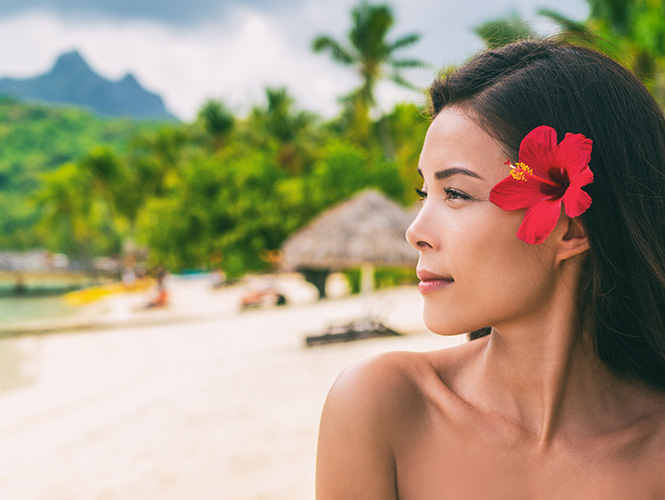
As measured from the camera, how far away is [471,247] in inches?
32.6

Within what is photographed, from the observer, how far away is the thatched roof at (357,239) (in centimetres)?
934

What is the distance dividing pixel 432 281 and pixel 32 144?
74008mm

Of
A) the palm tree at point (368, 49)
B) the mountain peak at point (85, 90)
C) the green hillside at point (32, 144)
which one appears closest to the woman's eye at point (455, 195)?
the palm tree at point (368, 49)

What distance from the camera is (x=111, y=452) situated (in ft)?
17.8

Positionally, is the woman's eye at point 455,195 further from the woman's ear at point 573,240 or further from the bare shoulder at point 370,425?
the bare shoulder at point 370,425

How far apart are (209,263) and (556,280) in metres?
20.5

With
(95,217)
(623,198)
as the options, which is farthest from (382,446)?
(95,217)

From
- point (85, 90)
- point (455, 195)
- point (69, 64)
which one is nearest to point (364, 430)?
point (455, 195)

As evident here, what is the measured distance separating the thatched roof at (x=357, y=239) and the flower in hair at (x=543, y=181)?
823 cm

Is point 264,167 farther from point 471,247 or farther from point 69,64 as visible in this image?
point 69,64

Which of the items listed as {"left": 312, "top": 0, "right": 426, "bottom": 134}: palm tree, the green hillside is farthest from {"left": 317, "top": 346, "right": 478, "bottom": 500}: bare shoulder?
the green hillside

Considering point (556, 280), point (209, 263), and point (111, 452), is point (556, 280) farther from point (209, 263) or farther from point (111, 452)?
point (209, 263)

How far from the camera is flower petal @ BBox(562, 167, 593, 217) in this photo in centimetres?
76

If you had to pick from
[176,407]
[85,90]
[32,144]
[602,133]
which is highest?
[85,90]
